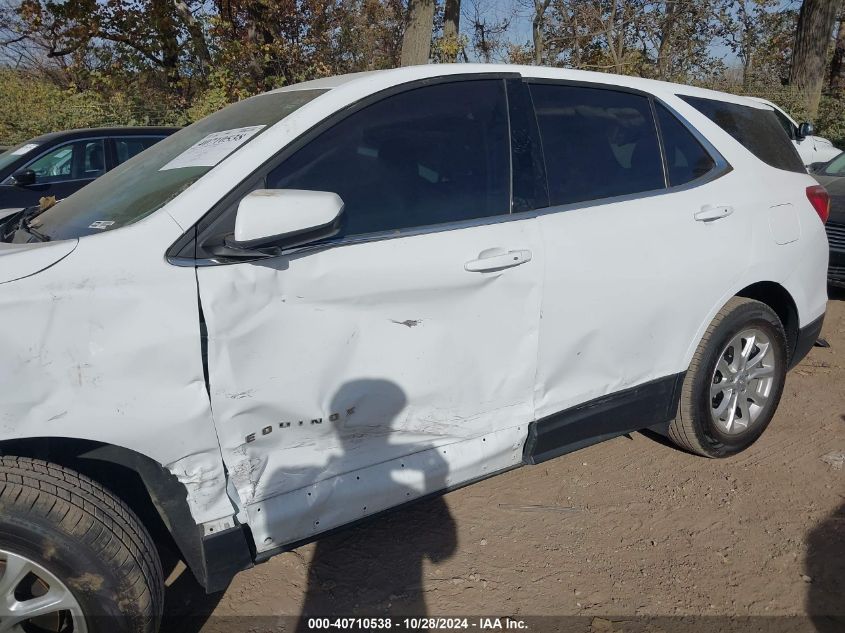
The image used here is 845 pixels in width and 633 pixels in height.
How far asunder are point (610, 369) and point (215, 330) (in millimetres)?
1673

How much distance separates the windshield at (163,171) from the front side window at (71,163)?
5116 mm

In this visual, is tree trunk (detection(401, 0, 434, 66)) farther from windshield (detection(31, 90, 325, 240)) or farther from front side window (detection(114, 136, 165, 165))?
windshield (detection(31, 90, 325, 240))

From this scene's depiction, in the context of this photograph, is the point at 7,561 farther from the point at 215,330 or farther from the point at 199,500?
the point at 215,330

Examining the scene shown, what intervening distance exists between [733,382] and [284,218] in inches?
98.2

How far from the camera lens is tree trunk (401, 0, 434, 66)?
40.9 feet

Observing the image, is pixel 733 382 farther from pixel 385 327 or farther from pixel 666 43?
pixel 666 43

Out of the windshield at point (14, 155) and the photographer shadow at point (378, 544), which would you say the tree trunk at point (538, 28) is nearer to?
the windshield at point (14, 155)

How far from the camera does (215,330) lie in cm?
202

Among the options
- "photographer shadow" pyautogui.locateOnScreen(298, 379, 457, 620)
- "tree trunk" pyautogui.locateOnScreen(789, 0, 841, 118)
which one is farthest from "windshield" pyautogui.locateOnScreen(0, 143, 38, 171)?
"tree trunk" pyautogui.locateOnScreen(789, 0, 841, 118)

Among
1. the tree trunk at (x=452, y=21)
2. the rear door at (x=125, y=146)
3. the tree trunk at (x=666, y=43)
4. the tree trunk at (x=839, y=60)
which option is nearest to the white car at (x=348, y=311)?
the rear door at (x=125, y=146)

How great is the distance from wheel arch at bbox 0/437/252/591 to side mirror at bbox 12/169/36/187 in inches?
226

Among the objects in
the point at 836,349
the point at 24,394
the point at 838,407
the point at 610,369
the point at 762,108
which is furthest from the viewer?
the point at 836,349

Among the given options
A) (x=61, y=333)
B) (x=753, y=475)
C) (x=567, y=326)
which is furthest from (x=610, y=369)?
(x=61, y=333)

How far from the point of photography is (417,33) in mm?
12562
